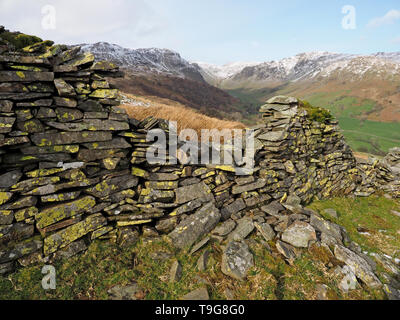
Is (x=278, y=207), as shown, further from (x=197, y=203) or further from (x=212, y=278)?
(x=212, y=278)

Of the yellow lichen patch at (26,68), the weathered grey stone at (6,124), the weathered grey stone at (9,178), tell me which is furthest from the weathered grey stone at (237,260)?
the yellow lichen patch at (26,68)

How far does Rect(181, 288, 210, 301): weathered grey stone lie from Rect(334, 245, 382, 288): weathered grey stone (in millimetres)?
4431

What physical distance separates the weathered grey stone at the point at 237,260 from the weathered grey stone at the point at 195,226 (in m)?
1.09

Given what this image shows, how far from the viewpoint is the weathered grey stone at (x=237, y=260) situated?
569 centimetres

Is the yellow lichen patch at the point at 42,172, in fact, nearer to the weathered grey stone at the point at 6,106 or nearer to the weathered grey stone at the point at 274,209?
the weathered grey stone at the point at 6,106

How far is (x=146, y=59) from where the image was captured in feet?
384

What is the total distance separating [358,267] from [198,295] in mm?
4941

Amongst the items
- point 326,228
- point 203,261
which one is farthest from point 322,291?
point 203,261

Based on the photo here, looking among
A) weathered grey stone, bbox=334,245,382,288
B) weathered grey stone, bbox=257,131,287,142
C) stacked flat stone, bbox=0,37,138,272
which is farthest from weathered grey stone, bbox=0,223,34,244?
weathered grey stone, bbox=257,131,287,142

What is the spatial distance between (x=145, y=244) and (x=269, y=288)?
3.89m

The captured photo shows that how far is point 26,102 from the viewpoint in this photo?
5219mm

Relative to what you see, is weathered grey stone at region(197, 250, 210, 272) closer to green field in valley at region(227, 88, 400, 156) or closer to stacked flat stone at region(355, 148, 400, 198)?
stacked flat stone at region(355, 148, 400, 198)

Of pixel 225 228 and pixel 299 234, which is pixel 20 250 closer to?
pixel 225 228

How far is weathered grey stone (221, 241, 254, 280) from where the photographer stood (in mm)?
5686
